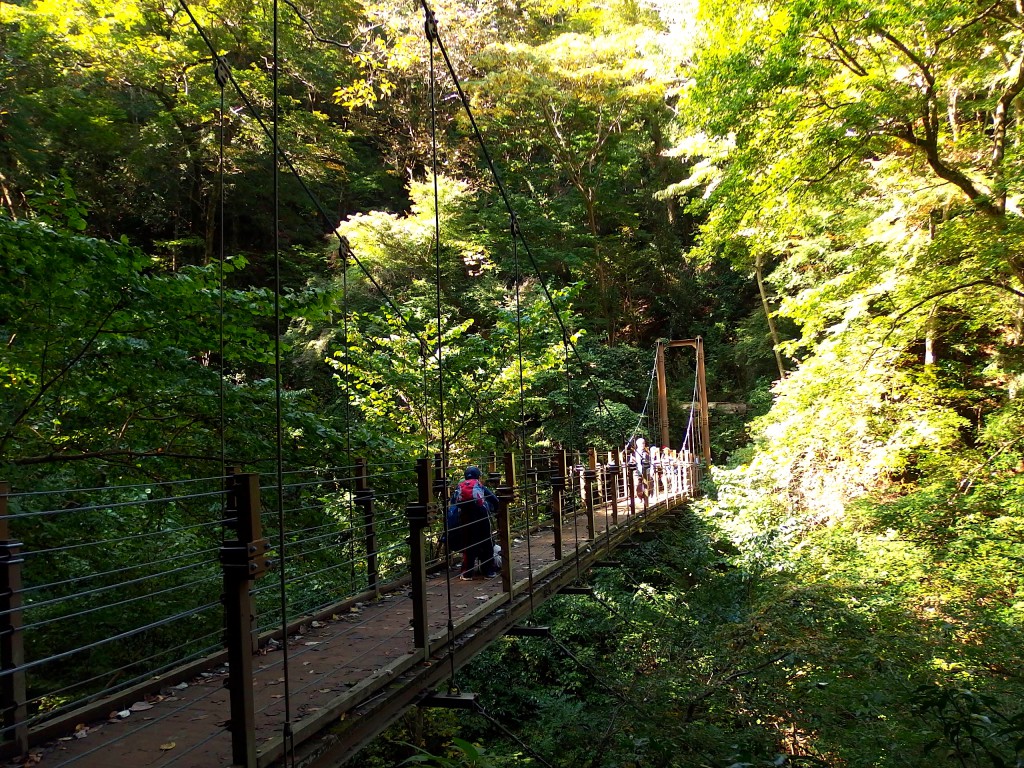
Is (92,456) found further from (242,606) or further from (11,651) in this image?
(242,606)

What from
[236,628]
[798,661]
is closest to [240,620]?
[236,628]

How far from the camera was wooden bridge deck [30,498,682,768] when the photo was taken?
173 centimetres

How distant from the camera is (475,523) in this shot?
3738 millimetres

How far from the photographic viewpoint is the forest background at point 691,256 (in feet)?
11.0

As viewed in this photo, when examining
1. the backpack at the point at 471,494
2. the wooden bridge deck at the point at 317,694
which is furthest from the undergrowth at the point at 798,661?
the backpack at the point at 471,494

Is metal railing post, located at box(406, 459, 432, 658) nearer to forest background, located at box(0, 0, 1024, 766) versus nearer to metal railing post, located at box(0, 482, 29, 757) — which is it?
forest background, located at box(0, 0, 1024, 766)

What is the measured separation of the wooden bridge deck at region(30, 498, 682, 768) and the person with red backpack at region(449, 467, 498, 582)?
1.55 feet

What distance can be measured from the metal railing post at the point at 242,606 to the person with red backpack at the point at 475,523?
78.0 inches

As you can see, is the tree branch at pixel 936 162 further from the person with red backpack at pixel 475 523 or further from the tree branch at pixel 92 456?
the tree branch at pixel 92 456

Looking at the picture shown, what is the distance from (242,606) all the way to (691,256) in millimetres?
7129

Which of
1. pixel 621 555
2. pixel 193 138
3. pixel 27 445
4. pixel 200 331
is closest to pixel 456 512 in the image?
pixel 200 331

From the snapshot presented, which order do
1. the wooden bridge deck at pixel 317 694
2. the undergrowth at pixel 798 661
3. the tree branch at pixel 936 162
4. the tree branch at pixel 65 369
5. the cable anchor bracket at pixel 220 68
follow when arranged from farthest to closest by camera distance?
the tree branch at pixel 936 162, the tree branch at pixel 65 369, the undergrowth at pixel 798 661, the cable anchor bracket at pixel 220 68, the wooden bridge deck at pixel 317 694

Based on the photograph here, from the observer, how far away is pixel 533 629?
3.45m

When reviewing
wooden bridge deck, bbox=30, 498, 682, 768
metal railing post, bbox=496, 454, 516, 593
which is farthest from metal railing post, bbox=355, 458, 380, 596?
metal railing post, bbox=496, 454, 516, 593
